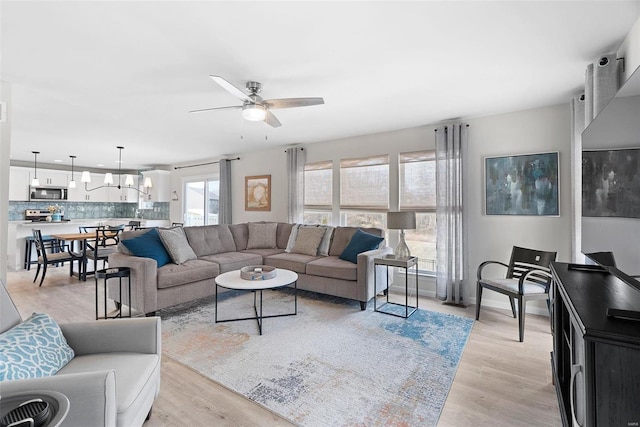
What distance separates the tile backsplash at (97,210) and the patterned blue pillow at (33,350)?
293 inches

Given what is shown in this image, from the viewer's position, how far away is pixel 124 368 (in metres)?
1.50

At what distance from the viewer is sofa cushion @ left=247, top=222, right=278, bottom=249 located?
530 cm

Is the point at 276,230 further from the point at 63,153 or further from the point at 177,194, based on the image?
the point at 63,153

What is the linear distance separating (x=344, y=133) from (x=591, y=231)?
347 cm

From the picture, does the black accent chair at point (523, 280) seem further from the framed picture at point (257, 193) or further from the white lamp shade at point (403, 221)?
the framed picture at point (257, 193)

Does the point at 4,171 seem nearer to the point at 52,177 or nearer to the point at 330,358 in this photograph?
the point at 330,358

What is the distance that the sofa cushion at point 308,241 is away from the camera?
4.61 meters

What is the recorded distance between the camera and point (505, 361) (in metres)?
2.46

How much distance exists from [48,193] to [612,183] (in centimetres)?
1017

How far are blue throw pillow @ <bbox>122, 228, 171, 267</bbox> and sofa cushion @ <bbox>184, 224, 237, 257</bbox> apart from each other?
600mm

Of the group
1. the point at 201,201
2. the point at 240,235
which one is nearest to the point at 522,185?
the point at 240,235

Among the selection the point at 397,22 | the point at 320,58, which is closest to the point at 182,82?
the point at 320,58

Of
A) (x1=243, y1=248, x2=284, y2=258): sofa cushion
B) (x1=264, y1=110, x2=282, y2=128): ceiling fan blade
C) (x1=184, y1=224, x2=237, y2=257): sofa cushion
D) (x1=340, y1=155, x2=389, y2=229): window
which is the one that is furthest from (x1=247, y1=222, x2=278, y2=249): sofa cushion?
(x1=264, y1=110, x2=282, y2=128): ceiling fan blade

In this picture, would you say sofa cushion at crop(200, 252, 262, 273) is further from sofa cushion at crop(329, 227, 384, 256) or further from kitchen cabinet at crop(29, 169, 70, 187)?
kitchen cabinet at crop(29, 169, 70, 187)
